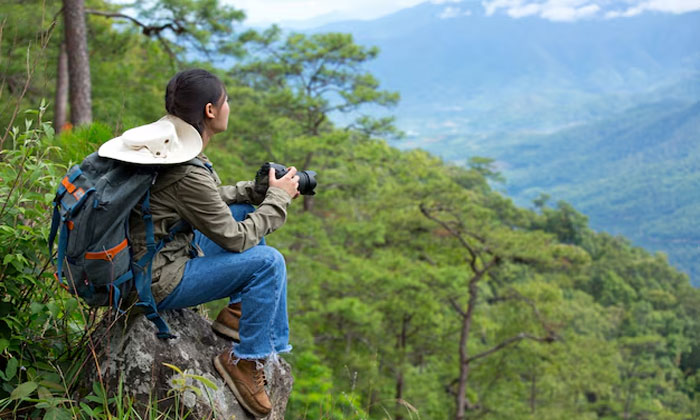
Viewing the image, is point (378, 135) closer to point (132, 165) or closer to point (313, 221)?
point (313, 221)

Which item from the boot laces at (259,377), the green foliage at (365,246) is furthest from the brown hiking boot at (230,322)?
the green foliage at (365,246)

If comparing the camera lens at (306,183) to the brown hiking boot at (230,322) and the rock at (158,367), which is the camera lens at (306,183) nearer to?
the brown hiking boot at (230,322)

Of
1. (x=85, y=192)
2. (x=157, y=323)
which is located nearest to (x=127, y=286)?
(x=157, y=323)

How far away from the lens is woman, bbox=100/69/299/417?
6.46ft

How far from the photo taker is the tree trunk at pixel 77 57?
24.1ft

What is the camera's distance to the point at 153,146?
6.13 ft

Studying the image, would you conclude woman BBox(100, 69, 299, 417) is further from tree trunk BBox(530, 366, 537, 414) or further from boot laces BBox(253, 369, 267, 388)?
tree trunk BBox(530, 366, 537, 414)

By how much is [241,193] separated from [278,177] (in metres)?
0.21

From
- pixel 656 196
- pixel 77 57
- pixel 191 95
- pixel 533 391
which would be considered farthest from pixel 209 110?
pixel 656 196

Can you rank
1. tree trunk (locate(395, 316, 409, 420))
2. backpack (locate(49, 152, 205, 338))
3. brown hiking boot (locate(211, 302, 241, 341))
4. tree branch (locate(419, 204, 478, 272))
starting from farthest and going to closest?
tree trunk (locate(395, 316, 409, 420))
tree branch (locate(419, 204, 478, 272))
brown hiking boot (locate(211, 302, 241, 341))
backpack (locate(49, 152, 205, 338))

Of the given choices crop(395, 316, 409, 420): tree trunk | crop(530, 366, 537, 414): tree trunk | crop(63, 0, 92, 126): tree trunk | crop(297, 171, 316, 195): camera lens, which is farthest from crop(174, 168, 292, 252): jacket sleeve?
crop(530, 366, 537, 414): tree trunk

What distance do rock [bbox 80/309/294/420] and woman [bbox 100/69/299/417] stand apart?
7 centimetres

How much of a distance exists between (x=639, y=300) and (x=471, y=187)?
19.7 metres

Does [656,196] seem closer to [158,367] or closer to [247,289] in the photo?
[247,289]
